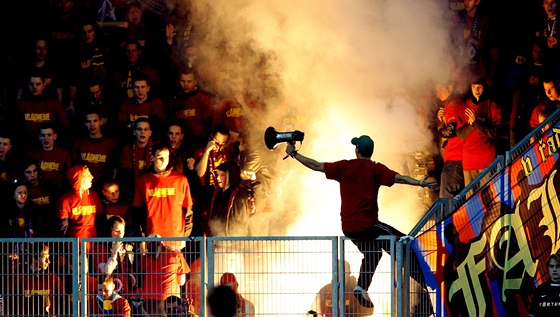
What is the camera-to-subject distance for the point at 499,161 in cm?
1281

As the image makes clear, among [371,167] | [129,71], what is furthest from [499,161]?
[129,71]

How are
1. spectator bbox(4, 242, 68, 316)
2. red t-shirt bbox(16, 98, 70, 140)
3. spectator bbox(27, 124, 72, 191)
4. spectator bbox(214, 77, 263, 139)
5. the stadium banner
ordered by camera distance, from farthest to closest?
spectator bbox(214, 77, 263, 139) < red t-shirt bbox(16, 98, 70, 140) < spectator bbox(27, 124, 72, 191) < spectator bbox(4, 242, 68, 316) < the stadium banner

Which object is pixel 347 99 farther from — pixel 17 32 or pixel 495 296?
pixel 495 296

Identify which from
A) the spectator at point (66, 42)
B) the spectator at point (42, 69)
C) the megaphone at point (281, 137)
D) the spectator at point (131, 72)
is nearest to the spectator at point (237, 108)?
the spectator at point (131, 72)

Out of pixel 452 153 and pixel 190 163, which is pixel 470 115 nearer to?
pixel 452 153

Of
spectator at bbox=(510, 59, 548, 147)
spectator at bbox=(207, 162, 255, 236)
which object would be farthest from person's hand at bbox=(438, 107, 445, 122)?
spectator at bbox=(207, 162, 255, 236)

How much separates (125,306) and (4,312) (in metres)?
1.01

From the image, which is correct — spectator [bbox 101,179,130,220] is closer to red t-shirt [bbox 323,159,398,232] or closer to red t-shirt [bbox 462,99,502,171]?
red t-shirt [bbox 323,159,398,232]

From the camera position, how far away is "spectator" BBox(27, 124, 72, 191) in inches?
608

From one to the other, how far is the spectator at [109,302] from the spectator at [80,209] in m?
1.99

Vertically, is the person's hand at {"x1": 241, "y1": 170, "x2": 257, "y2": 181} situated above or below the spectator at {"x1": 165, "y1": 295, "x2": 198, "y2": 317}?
above

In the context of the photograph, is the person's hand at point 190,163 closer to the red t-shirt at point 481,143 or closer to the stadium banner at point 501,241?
the red t-shirt at point 481,143

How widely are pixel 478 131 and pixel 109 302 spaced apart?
459 centimetres

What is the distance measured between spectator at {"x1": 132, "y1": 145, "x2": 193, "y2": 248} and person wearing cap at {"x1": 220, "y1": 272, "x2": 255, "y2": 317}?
2.10 m
